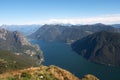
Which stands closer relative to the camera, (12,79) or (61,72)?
(12,79)

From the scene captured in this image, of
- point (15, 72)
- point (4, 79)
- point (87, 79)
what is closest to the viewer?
point (4, 79)

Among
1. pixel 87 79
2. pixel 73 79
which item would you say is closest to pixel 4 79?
pixel 73 79

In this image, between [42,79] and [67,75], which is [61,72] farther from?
[42,79]

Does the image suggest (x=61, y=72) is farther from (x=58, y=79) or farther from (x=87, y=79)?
(x=87, y=79)

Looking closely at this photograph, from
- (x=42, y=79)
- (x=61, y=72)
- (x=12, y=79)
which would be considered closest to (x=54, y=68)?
(x=61, y=72)

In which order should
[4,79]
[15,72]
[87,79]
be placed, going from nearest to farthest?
[4,79], [15,72], [87,79]

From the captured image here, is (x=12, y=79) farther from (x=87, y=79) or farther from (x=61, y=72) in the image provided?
(x=87, y=79)

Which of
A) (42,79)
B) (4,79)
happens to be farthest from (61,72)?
(4,79)

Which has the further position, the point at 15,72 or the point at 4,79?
the point at 15,72
